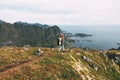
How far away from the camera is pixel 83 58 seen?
3536 inches

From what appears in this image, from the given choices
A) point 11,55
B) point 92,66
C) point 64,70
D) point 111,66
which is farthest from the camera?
point 111,66

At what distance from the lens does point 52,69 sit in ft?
166

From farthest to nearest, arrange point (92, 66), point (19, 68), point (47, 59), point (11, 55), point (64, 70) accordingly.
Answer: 1. point (11, 55)
2. point (92, 66)
3. point (47, 59)
4. point (64, 70)
5. point (19, 68)

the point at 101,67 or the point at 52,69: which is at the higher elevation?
the point at 52,69

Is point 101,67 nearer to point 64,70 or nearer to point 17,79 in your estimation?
point 64,70

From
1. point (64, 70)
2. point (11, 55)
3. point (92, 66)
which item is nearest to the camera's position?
point (64, 70)

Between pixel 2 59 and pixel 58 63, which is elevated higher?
pixel 58 63

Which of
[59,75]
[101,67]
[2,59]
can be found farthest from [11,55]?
[59,75]

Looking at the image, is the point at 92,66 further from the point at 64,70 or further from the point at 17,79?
the point at 17,79

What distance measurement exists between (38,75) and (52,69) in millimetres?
4757

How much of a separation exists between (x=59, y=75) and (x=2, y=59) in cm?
4551

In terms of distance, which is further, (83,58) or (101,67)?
(101,67)

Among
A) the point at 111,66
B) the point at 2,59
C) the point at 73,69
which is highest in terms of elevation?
the point at 73,69

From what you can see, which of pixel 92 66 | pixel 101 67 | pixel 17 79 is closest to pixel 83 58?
pixel 92 66
